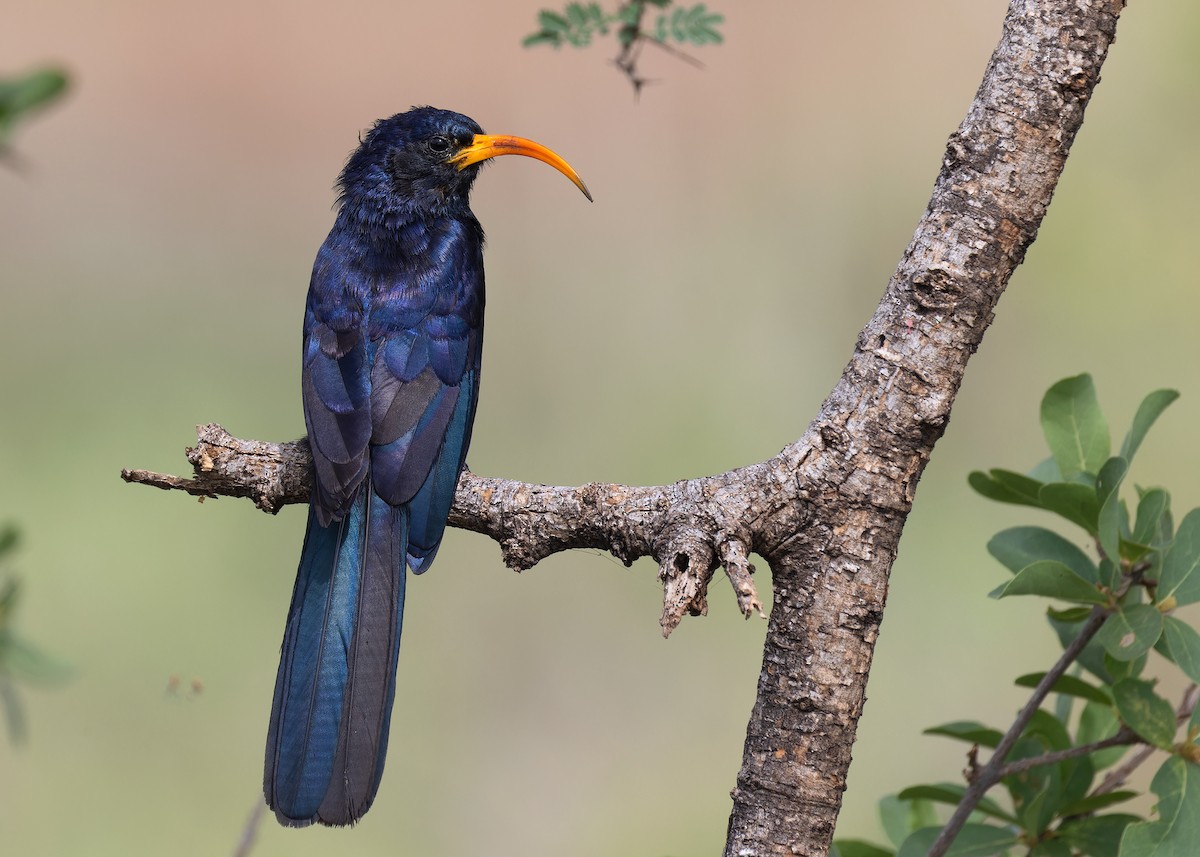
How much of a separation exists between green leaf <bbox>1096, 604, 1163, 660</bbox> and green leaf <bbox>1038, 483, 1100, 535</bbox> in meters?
0.18

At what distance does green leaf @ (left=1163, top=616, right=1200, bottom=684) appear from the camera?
6.82 ft

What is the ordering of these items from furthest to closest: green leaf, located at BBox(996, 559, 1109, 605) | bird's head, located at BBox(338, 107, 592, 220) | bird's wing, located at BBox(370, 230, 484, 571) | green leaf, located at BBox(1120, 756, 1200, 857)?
bird's head, located at BBox(338, 107, 592, 220), bird's wing, located at BBox(370, 230, 484, 571), green leaf, located at BBox(996, 559, 1109, 605), green leaf, located at BBox(1120, 756, 1200, 857)

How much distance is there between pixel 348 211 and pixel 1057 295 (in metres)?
4.44

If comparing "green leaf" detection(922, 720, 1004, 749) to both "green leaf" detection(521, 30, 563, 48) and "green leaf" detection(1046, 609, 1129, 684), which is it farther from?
"green leaf" detection(521, 30, 563, 48)

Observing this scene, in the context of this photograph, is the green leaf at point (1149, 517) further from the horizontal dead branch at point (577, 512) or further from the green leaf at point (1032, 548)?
the horizontal dead branch at point (577, 512)

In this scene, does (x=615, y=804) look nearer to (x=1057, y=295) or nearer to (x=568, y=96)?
(x=1057, y=295)

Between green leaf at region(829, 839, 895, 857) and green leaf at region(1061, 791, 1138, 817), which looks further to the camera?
green leaf at region(829, 839, 895, 857)

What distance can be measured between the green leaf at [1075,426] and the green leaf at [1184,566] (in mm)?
282

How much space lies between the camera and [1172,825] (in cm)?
204

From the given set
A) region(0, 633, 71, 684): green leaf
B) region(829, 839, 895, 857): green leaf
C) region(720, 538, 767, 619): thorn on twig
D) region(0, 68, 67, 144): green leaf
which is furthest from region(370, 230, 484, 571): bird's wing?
region(0, 68, 67, 144): green leaf

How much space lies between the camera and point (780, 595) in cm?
225

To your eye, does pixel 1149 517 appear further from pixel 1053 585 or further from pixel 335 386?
pixel 335 386

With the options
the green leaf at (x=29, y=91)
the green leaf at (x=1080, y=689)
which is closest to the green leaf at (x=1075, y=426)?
the green leaf at (x=1080, y=689)

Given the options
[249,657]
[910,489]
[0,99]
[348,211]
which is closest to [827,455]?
[910,489]
